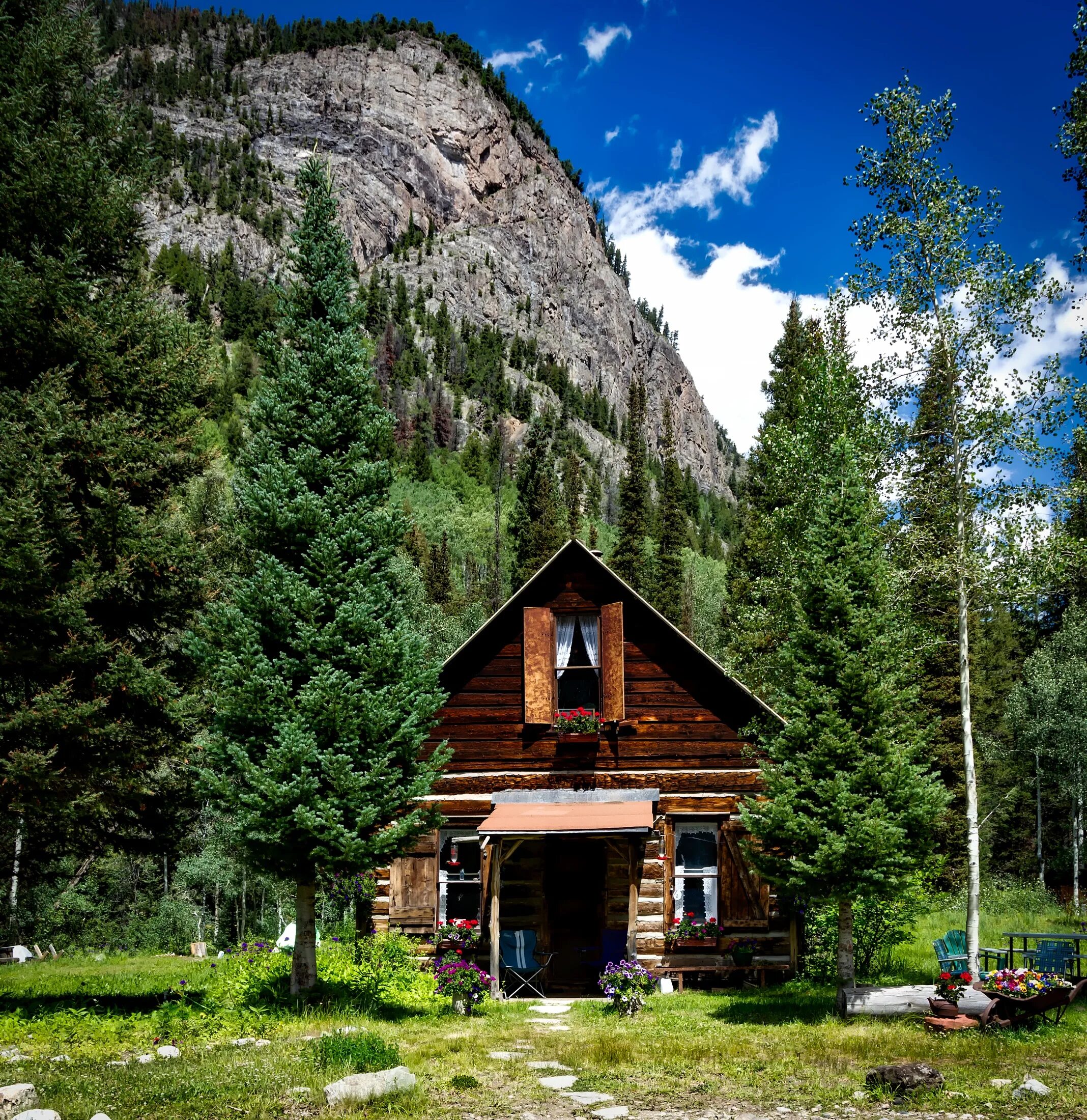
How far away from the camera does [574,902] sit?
19.6 m

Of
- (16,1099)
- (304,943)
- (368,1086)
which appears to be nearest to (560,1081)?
(368,1086)

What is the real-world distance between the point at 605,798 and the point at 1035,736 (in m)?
33.9

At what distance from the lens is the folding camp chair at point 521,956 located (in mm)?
16562

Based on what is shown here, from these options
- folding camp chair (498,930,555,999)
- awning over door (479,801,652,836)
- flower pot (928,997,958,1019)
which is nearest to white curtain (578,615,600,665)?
awning over door (479,801,652,836)

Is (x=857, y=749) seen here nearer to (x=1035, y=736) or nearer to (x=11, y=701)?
(x=11, y=701)

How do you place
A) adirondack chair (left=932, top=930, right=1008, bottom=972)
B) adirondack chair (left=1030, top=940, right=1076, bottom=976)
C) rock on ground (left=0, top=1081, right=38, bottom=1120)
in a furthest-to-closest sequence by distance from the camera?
1. adirondack chair (left=932, top=930, right=1008, bottom=972)
2. adirondack chair (left=1030, top=940, right=1076, bottom=976)
3. rock on ground (left=0, top=1081, right=38, bottom=1120)

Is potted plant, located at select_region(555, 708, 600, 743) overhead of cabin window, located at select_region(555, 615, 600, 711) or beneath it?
beneath

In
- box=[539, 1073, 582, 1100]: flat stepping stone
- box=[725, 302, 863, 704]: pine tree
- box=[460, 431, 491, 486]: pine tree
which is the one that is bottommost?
box=[539, 1073, 582, 1100]: flat stepping stone

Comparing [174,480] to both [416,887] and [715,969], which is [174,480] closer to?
[416,887]

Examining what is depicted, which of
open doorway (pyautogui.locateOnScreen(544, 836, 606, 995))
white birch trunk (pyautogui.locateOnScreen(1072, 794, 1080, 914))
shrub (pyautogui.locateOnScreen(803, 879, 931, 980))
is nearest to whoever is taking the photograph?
shrub (pyautogui.locateOnScreen(803, 879, 931, 980))

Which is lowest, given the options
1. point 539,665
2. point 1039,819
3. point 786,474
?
point 1039,819

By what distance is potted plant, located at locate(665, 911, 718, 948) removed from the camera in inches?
677

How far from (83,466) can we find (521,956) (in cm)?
1091

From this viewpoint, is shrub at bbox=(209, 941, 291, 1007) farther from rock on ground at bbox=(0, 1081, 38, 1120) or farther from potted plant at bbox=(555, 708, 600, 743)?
potted plant at bbox=(555, 708, 600, 743)
